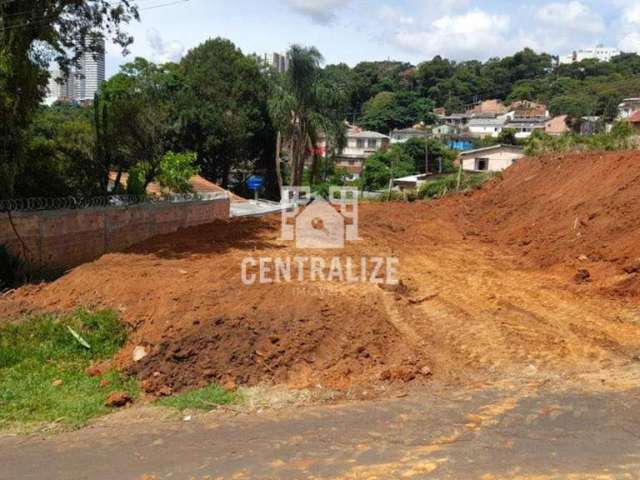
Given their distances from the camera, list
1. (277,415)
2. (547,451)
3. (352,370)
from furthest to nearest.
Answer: (352,370), (277,415), (547,451)

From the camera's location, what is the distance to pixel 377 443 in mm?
4531

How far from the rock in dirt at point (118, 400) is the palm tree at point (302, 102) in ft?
52.7

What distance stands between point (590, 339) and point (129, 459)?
5157 millimetres

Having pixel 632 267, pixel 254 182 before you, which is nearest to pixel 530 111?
pixel 254 182

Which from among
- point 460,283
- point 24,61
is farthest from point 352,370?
point 24,61

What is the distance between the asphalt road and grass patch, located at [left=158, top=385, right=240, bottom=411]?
23 centimetres

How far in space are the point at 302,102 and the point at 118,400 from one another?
16.5m

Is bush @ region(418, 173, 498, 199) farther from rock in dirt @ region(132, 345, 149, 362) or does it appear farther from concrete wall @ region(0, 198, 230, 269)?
rock in dirt @ region(132, 345, 149, 362)

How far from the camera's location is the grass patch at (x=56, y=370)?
5.36 m

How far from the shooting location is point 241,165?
1096 inches

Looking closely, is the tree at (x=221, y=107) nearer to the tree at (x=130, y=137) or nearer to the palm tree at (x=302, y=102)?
the palm tree at (x=302, y=102)

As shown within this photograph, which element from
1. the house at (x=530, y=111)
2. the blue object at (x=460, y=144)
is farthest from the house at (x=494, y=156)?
the house at (x=530, y=111)

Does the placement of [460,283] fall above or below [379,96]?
below

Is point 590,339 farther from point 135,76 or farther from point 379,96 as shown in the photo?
point 379,96
